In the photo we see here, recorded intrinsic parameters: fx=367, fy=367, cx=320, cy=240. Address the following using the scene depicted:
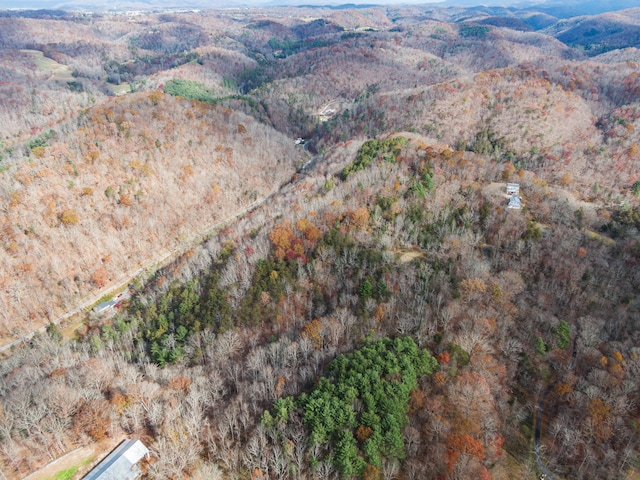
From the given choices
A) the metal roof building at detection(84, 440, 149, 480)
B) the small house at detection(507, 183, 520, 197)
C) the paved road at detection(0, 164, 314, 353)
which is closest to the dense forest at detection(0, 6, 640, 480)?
the paved road at detection(0, 164, 314, 353)

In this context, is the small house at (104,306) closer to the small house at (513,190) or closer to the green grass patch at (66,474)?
the green grass patch at (66,474)

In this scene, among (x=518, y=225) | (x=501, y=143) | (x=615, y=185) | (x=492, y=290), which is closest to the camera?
(x=492, y=290)

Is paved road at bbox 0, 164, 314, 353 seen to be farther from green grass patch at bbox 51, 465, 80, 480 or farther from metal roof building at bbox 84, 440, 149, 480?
metal roof building at bbox 84, 440, 149, 480

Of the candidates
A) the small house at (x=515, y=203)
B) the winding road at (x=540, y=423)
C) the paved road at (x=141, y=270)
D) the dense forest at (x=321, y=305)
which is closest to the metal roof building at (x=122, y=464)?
the dense forest at (x=321, y=305)

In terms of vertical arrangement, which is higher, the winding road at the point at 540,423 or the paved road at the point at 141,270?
the winding road at the point at 540,423

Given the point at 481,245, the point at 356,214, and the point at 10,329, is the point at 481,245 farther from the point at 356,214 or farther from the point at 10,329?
the point at 10,329

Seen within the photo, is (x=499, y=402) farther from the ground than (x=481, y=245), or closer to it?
closer to it

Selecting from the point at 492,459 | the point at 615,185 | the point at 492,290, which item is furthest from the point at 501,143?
the point at 492,459
